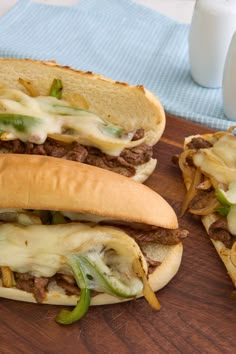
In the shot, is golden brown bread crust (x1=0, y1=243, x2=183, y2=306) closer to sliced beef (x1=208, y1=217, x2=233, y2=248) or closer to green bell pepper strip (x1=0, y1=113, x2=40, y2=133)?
sliced beef (x1=208, y1=217, x2=233, y2=248)

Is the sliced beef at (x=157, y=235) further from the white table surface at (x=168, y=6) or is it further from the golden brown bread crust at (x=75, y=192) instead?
the white table surface at (x=168, y=6)

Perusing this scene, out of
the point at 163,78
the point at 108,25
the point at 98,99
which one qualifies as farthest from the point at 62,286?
the point at 108,25

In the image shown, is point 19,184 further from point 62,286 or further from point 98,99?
point 98,99

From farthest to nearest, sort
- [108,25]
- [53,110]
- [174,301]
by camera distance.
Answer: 1. [108,25]
2. [53,110]
3. [174,301]

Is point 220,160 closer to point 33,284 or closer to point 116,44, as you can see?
point 33,284

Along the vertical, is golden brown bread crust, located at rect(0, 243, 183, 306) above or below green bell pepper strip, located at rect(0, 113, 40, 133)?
below

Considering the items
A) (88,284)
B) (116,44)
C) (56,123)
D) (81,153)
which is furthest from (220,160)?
(116,44)

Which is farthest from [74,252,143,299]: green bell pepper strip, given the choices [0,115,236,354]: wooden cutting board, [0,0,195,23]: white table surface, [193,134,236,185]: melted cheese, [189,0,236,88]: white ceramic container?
[0,0,195,23]: white table surface
